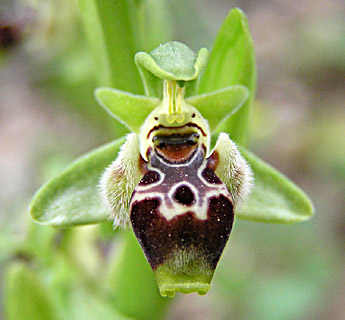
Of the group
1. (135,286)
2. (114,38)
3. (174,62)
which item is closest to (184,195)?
(174,62)

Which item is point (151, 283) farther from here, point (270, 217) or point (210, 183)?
point (210, 183)

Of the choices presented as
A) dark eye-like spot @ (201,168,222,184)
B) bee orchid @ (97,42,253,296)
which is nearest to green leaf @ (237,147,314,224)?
bee orchid @ (97,42,253,296)

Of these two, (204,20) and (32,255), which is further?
(204,20)

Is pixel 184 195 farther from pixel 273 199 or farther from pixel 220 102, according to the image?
pixel 273 199

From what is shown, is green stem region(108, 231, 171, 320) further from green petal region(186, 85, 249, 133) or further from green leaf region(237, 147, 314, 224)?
green petal region(186, 85, 249, 133)

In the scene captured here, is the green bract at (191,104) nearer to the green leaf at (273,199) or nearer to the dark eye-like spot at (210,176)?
the green leaf at (273,199)

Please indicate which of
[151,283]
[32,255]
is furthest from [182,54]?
[32,255]
